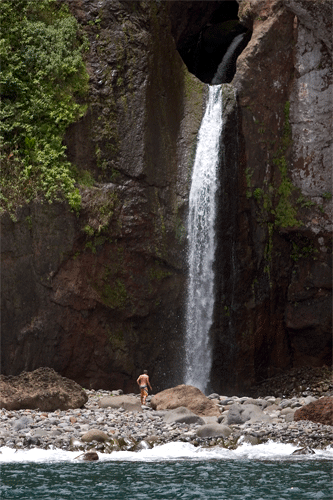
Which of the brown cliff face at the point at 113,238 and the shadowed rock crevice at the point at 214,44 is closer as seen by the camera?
the brown cliff face at the point at 113,238

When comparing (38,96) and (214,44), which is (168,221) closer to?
(38,96)

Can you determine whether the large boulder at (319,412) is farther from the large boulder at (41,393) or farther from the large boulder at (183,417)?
the large boulder at (41,393)

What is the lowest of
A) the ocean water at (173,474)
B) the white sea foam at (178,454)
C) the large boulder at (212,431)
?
the ocean water at (173,474)

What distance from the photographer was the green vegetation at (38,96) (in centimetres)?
1702

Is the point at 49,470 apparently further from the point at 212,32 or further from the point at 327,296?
the point at 212,32

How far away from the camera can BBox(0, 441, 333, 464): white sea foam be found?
1099cm

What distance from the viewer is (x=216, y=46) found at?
80.3 ft

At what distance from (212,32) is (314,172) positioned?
8691 mm

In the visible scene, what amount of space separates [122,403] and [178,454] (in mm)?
3681

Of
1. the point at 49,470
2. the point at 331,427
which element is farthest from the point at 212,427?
the point at 49,470

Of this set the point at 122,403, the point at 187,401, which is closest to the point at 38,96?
the point at 122,403

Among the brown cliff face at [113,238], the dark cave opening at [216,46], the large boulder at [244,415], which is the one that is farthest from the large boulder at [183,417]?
the dark cave opening at [216,46]

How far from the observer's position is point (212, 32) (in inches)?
982

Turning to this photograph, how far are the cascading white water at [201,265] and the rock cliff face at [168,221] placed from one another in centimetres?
25
